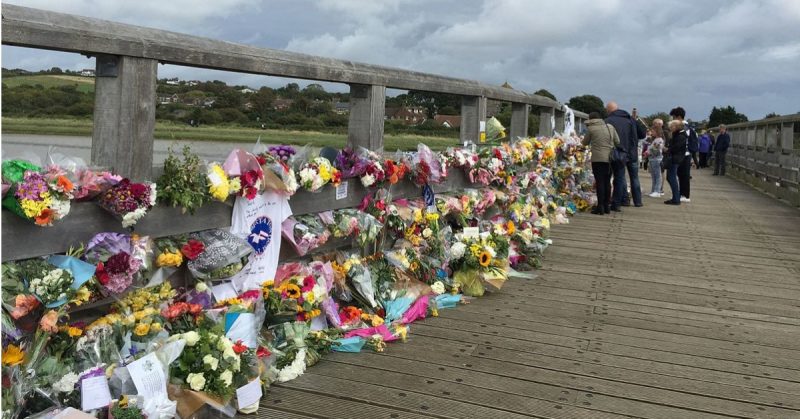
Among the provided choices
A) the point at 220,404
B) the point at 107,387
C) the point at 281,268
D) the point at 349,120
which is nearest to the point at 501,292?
the point at 349,120

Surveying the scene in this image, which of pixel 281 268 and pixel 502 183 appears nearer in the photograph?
pixel 281 268

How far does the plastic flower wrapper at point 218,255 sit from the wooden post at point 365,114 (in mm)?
1690

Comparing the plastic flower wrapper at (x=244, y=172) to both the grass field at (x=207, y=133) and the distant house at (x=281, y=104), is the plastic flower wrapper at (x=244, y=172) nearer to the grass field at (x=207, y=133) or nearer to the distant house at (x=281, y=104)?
the grass field at (x=207, y=133)

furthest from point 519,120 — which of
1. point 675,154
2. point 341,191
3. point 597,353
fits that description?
point 597,353

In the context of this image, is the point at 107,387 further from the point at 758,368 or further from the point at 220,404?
the point at 758,368

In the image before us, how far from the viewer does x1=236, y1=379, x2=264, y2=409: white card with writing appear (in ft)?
11.4

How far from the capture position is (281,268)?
449 cm

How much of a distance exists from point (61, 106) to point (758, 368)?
399 centimetres

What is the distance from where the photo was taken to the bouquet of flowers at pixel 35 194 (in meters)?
2.85

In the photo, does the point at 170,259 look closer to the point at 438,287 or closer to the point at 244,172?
the point at 244,172

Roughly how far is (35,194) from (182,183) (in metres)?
0.83

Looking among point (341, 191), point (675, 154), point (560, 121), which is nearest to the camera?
point (341, 191)

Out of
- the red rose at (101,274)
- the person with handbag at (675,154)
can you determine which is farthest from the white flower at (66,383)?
the person with handbag at (675,154)

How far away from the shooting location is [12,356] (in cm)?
289
